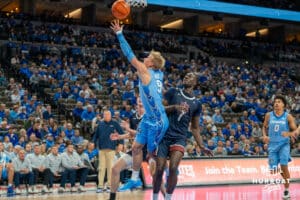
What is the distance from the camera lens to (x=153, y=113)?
348 inches

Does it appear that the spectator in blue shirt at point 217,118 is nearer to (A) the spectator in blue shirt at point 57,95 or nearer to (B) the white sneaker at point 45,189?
(A) the spectator in blue shirt at point 57,95

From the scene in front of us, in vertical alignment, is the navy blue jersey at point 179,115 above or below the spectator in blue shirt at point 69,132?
above

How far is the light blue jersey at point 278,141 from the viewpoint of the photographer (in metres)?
12.4

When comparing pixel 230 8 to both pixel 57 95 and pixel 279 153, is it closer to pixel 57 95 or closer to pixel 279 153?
pixel 57 95

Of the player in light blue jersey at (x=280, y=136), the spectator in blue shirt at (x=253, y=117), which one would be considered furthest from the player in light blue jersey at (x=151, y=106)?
the spectator in blue shirt at (x=253, y=117)

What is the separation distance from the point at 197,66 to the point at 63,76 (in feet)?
35.3

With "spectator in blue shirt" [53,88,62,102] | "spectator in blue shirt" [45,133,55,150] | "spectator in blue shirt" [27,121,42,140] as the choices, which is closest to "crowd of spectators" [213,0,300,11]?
"spectator in blue shirt" [53,88,62,102]

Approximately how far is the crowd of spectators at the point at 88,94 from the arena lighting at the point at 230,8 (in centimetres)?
316

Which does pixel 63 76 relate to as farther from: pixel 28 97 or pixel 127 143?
pixel 127 143

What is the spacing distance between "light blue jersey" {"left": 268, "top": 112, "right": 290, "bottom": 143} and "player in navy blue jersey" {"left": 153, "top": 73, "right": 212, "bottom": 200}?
3.40 metres

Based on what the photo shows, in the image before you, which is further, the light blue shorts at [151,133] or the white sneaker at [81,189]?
the white sneaker at [81,189]

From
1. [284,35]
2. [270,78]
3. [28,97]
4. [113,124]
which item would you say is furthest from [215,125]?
[284,35]

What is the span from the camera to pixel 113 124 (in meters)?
15.5

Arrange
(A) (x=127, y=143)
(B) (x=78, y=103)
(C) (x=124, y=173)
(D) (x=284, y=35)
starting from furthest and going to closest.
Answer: (D) (x=284, y=35)
(B) (x=78, y=103)
(A) (x=127, y=143)
(C) (x=124, y=173)
